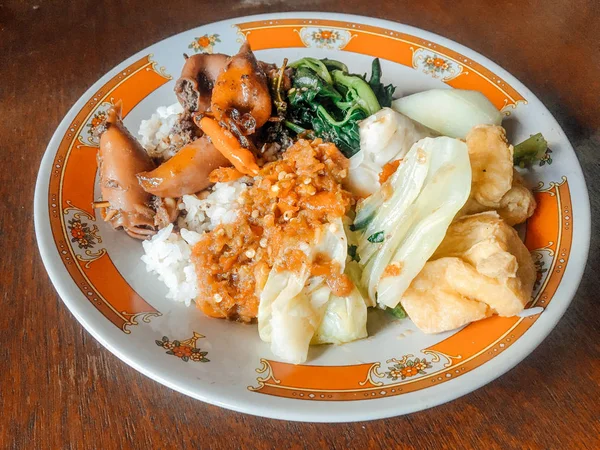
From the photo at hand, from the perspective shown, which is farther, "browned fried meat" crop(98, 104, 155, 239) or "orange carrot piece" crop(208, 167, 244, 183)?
"orange carrot piece" crop(208, 167, 244, 183)

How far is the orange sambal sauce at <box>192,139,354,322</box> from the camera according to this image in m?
2.37

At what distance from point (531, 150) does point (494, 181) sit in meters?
0.45

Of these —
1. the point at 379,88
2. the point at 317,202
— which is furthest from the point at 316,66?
the point at 317,202

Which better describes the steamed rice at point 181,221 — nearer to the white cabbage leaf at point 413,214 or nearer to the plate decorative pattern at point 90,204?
the plate decorative pattern at point 90,204

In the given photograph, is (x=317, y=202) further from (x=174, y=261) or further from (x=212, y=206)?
(x=174, y=261)

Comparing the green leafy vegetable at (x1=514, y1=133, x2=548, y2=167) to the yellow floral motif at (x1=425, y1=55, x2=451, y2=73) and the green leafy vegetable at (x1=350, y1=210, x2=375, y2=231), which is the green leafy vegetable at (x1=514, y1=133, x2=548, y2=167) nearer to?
the yellow floral motif at (x1=425, y1=55, x2=451, y2=73)

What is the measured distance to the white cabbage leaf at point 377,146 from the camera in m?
2.54

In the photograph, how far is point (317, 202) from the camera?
2.47 meters

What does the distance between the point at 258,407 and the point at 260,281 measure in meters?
0.65

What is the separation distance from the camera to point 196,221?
9.11 ft

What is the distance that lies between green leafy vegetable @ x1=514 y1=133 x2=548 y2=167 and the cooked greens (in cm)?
79

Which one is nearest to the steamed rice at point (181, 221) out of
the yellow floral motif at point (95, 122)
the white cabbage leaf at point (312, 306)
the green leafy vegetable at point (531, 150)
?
the yellow floral motif at point (95, 122)

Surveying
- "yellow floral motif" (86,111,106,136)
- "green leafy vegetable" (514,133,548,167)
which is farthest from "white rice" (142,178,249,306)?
"green leafy vegetable" (514,133,548,167)

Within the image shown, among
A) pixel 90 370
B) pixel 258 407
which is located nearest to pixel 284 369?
pixel 258 407
